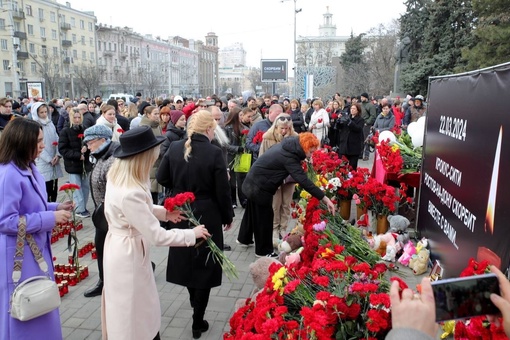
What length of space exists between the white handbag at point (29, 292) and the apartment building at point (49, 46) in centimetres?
4748

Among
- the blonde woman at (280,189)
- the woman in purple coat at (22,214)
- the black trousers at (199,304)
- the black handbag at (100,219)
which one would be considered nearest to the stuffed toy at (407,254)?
the black trousers at (199,304)

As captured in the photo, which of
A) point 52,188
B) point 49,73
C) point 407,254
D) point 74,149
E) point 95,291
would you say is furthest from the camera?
point 49,73

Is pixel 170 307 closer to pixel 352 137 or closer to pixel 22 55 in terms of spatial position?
pixel 352 137

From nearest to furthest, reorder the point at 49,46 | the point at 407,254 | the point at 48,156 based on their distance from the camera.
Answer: the point at 407,254
the point at 48,156
the point at 49,46

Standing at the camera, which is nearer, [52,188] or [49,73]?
[52,188]

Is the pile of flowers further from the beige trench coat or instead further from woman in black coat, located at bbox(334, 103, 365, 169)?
woman in black coat, located at bbox(334, 103, 365, 169)

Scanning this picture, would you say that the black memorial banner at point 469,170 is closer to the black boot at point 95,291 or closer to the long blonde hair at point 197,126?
the long blonde hair at point 197,126

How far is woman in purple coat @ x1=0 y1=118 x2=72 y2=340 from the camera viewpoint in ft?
9.25

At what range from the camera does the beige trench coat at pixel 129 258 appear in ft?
9.05

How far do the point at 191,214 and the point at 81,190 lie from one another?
4.96 meters

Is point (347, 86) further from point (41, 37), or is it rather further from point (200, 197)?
point (41, 37)

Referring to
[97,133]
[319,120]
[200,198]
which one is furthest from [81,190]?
[319,120]

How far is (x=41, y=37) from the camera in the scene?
59.6 metres

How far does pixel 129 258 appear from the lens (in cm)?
282
